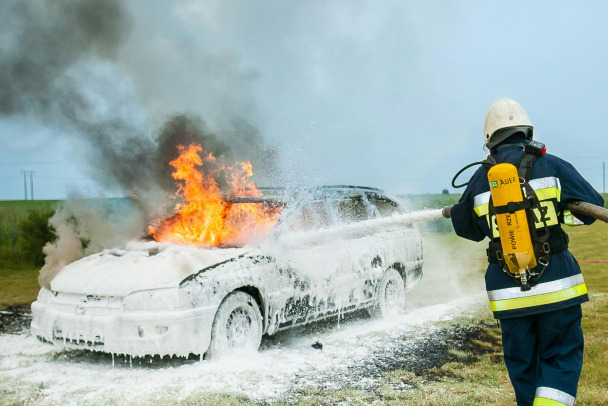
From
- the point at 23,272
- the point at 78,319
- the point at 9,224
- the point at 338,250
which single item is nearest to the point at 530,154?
the point at 338,250

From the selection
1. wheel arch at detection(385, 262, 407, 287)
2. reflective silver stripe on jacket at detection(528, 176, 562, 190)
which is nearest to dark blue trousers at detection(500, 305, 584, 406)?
reflective silver stripe on jacket at detection(528, 176, 562, 190)

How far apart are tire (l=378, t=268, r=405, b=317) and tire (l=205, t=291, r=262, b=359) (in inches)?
87.8

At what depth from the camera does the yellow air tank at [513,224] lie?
3260 mm

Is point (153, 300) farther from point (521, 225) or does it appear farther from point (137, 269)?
point (521, 225)

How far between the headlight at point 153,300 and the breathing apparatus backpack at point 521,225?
9.89ft

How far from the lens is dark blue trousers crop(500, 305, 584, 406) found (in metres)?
3.25

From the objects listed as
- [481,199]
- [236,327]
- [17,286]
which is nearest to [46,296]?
[236,327]

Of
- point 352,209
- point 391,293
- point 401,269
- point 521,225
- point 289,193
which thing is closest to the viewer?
point 521,225

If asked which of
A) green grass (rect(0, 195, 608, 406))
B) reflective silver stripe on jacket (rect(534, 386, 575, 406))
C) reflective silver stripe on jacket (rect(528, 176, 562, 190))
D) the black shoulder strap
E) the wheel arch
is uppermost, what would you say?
the black shoulder strap

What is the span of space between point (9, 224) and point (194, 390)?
17271mm

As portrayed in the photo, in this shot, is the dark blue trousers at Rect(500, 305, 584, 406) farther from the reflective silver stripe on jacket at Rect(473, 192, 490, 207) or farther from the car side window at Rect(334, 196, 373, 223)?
the car side window at Rect(334, 196, 373, 223)

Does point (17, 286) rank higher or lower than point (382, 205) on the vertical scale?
lower

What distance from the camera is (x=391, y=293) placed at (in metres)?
7.84

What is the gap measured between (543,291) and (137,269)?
372cm
